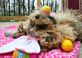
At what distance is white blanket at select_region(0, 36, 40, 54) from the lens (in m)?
1.15

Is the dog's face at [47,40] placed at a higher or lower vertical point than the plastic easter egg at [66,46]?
higher

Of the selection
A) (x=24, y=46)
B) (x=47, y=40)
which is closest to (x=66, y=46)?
(x=47, y=40)

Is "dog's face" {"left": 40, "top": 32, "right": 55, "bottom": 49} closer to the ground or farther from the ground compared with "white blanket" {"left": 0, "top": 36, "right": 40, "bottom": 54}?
farther from the ground

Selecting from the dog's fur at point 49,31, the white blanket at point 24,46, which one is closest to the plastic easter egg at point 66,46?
the dog's fur at point 49,31

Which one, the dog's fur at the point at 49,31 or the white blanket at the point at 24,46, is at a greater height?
the dog's fur at the point at 49,31

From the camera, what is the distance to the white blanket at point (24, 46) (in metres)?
1.15

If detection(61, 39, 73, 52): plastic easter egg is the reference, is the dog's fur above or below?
above

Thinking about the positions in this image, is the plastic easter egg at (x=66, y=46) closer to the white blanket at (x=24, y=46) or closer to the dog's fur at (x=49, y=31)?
the dog's fur at (x=49, y=31)

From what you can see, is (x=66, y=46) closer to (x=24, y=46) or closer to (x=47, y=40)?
(x=47, y=40)

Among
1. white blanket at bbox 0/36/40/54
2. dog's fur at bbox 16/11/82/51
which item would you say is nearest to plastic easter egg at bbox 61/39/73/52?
dog's fur at bbox 16/11/82/51

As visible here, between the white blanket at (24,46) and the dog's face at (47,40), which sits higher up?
the dog's face at (47,40)

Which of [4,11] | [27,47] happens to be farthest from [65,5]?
[27,47]

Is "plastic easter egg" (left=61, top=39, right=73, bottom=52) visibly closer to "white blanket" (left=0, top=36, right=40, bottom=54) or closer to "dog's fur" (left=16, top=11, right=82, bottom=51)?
"dog's fur" (left=16, top=11, right=82, bottom=51)

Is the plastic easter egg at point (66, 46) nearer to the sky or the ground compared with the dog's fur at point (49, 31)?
nearer to the ground
